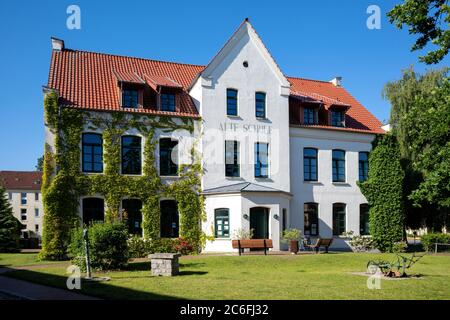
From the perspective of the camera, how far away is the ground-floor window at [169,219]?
26.1 meters

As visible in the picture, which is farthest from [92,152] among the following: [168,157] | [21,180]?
[21,180]

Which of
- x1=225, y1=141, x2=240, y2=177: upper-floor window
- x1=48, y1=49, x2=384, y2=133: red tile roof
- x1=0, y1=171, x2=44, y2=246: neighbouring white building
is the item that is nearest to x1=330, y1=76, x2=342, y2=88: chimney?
x1=48, y1=49, x2=384, y2=133: red tile roof

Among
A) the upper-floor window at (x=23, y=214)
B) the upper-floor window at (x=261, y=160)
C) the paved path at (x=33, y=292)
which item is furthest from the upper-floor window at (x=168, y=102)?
the upper-floor window at (x=23, y=214)

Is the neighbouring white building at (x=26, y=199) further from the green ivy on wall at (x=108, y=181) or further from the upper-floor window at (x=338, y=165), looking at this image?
the upper-floor window at (x=338, y=165)

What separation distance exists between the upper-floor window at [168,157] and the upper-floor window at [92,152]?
323 centimetres

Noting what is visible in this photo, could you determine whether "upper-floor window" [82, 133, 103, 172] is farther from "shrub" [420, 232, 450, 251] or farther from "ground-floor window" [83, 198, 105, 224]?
"shrub" [420, 232, 450, 251]

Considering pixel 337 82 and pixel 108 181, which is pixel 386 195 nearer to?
pixel 337 82

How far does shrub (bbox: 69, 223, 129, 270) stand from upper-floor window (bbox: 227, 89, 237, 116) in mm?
11601

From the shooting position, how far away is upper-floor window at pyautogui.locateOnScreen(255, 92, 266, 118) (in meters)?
28.6

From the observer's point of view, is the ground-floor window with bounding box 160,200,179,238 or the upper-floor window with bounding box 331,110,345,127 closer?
the ground-floor window with bounding box 160,200,179,238

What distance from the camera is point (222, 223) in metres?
26.2

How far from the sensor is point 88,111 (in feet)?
81.6

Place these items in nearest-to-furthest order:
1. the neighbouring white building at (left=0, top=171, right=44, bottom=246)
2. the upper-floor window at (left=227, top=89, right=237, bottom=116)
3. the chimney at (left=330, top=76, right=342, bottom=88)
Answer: the upper-floor window at (left=227, top=89, right=237, bottom=116), the chimney at (left=330, top=76, right=342, bottom=88), the neighbouring white building at (left=0, top=171, right=44, bottom=246)
